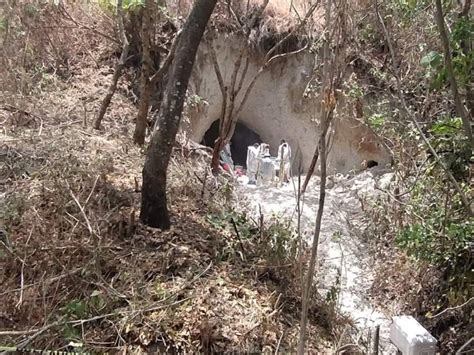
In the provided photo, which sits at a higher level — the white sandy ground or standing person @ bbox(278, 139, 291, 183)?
standing person @ bbox(278, 139, 291, 183)

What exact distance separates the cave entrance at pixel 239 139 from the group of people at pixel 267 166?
1.48 m

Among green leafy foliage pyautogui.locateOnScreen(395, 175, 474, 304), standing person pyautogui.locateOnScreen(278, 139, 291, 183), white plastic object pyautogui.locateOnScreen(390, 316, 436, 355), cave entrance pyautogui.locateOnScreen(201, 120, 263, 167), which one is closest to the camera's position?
white plastic object pyautogui.locateOnScreen(390, 316, 436, 355)

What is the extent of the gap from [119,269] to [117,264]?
0.04m

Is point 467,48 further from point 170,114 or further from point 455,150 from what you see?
point 170,114

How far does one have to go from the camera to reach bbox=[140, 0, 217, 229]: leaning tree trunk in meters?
2.85

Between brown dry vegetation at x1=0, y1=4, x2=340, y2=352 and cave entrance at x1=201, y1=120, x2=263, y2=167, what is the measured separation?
4.29 m

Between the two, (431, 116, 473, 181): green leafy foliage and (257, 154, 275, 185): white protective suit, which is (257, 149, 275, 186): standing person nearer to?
(257, 154, 275, 185): white protective suit

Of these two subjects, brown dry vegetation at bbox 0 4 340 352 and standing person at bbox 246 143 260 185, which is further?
standing person at bbox 246 143 260 185

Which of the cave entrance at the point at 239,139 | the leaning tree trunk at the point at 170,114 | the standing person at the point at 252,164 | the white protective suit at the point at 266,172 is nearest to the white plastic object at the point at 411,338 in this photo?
the leaning tree trunk at the point at 170,114

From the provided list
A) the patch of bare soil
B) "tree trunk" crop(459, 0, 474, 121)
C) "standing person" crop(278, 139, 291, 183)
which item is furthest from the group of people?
"tree trunk" crop(459, 0, 474, 121)

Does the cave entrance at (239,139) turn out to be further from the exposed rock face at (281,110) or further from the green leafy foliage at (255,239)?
the green leafy foliage at (255,239)

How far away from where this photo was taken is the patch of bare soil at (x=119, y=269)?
8.42 feet

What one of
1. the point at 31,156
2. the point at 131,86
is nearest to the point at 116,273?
the point at 31,156

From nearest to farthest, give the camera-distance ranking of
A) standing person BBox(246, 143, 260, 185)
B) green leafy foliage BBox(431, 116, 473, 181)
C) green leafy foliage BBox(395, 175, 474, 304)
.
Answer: green leafy foliage BBox(431, 116, 473, 181) → green leafy foliage BBox(395, 175, 474, 304) → standing person BBox(246, 143, 260, 185)
